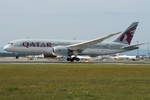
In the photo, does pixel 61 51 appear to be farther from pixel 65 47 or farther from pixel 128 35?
pixel 128 35

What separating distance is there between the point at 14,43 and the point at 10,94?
52.3m

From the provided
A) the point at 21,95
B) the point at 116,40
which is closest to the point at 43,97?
the point at 21,95

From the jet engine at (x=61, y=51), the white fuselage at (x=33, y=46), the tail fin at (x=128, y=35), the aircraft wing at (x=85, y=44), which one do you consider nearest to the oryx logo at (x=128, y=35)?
the tail fin at (x=128, y=35)

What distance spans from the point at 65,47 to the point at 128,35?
16175 millimetres

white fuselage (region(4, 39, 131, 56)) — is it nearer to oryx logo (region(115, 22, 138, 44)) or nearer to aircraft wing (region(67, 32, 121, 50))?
aircraft wing (region(67, 32, 121, 50))

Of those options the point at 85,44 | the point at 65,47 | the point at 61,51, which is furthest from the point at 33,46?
the point at 85,44

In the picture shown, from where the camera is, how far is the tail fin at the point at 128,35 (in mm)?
76350

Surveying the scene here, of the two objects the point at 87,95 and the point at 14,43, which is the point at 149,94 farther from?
the point at 14,43

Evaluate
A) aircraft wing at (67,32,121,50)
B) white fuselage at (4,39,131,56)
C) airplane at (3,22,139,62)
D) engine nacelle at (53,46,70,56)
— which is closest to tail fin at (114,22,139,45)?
airplane at (3,22,139,62)

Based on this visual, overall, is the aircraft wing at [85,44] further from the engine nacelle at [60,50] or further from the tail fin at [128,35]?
the tail fin at [128,35]

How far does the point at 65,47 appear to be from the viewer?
6650 cm

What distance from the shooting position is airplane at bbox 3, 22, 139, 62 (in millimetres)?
66312

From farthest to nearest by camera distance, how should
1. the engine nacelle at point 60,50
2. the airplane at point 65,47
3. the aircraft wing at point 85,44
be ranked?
the aircraft wing at point 85,44
the airplane at point 65,47
the engine nacelle at point 60,50

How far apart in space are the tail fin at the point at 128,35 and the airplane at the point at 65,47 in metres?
2.12
